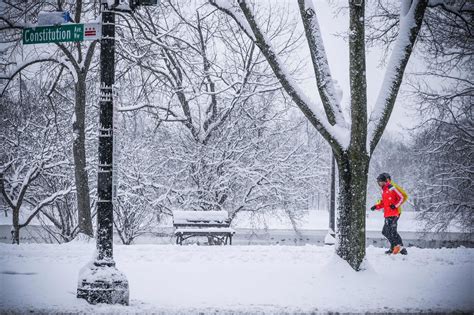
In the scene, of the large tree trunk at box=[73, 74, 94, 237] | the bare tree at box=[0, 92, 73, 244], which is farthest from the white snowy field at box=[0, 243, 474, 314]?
the bare tree at box=[0, 92, 73, 244]

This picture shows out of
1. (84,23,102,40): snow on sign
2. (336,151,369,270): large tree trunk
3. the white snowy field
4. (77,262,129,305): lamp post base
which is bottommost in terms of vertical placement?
the white snowy field

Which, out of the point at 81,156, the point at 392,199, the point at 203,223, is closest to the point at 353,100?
the point at 392,199

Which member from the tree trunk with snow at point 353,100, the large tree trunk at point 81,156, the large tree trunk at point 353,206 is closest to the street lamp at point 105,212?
the tree trunk with snow at point 353,100

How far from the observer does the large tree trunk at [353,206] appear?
8.29 meters

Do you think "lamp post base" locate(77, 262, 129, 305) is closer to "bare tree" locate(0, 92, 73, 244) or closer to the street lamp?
the street lamp

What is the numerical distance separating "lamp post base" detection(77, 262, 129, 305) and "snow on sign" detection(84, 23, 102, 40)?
3356 mm

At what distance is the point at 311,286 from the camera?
7.50 meters

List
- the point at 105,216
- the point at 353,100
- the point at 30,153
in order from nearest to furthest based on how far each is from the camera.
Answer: the point at 105,216 → the point at 353,100 → the point at 30,153

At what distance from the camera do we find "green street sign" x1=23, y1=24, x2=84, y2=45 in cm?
690

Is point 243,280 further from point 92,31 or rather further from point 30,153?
point 30,153

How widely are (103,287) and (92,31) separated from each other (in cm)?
370

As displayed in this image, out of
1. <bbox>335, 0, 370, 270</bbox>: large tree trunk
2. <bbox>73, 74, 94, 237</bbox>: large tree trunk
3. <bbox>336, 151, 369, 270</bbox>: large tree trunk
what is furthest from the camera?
<bbox>73, 74, 94, 237</bbox>: large tree trunk

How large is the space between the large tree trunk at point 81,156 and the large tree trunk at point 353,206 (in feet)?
26.0

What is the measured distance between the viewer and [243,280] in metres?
7.89
